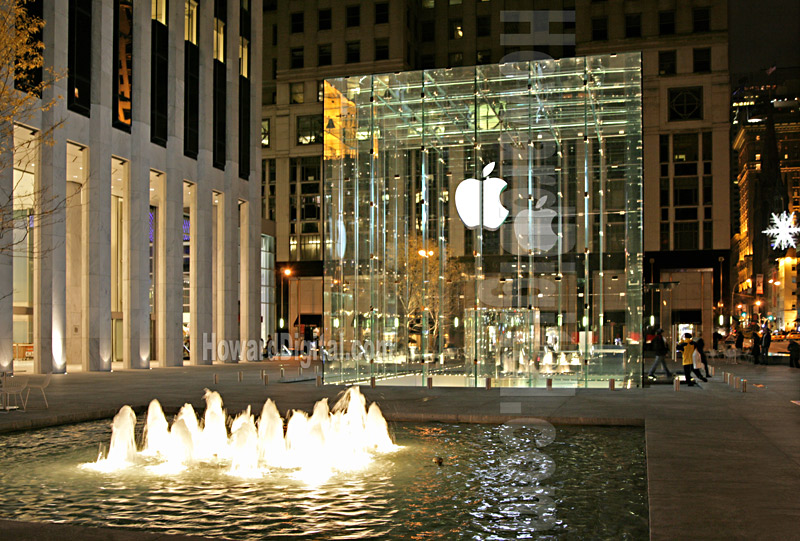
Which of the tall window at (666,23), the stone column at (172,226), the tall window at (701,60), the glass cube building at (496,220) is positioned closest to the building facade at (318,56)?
the tall window at (666,23)

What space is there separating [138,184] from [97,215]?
376 centimetres

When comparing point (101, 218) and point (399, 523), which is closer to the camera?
point (399, 523)

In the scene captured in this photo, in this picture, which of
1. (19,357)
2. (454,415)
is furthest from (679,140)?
(454,415)

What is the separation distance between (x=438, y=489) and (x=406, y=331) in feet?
64.0

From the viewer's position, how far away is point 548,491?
10.7 metres

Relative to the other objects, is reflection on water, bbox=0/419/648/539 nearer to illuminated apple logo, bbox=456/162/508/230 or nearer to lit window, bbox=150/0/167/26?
illuminated apple logo, bbox=456/162/508/230

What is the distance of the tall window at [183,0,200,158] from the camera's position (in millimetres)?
44281

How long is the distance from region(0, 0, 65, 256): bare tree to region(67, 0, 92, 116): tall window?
4.57ft

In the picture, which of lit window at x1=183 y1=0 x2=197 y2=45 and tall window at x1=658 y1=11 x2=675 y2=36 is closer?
lit window at x1=183 y1=0 x2=197 y2=45

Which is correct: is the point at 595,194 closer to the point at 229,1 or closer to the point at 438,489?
the point at 438,489

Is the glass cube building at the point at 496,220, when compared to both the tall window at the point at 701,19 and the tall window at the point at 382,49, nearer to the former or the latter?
the tall window at the point at 701,19

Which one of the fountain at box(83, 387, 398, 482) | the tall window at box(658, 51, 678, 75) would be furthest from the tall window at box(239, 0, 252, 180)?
the tall window at box(658, 51, 678, 75)

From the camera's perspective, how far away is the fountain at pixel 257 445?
41.5 ft

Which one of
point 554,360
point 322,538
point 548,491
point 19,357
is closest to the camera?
point 322,538
